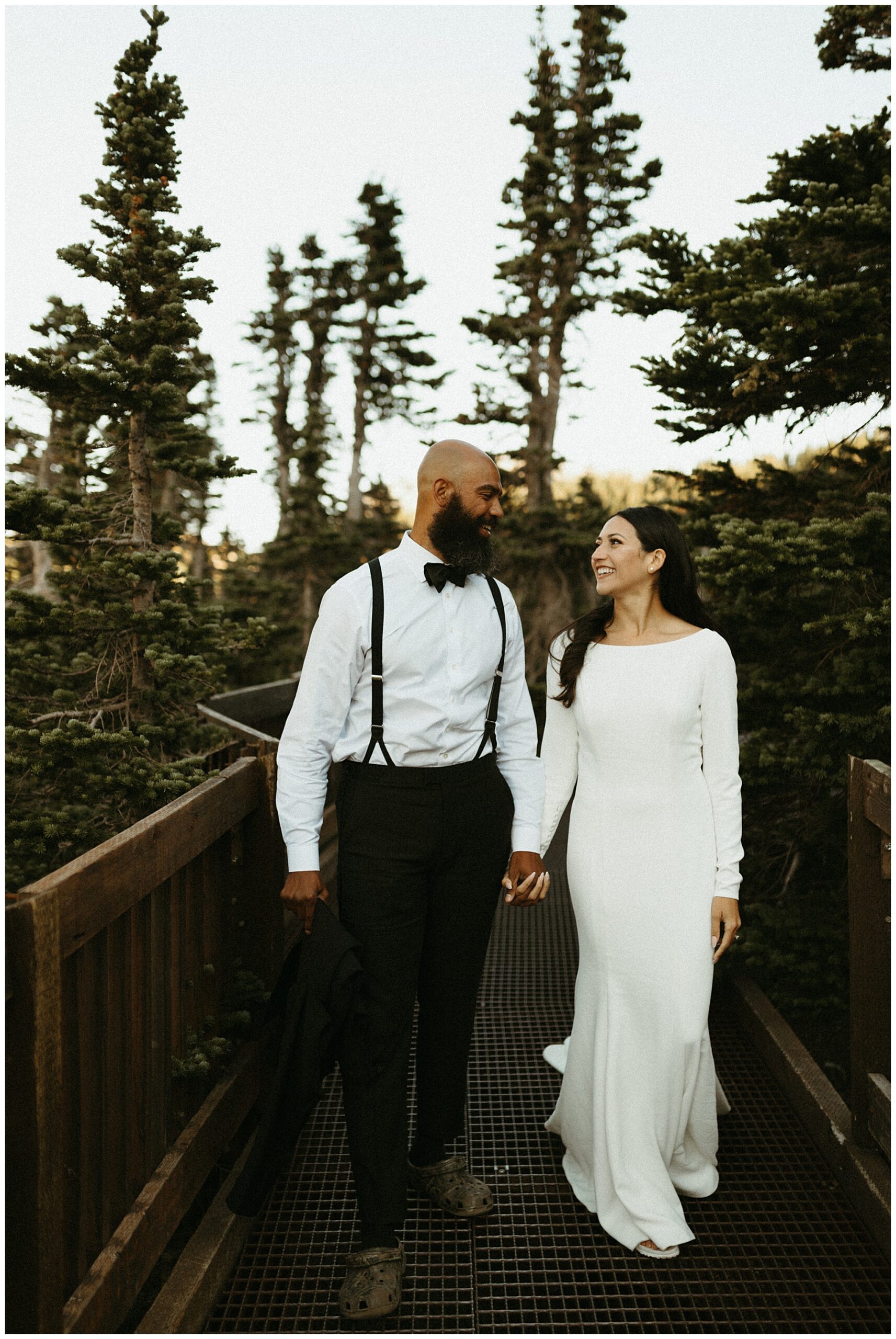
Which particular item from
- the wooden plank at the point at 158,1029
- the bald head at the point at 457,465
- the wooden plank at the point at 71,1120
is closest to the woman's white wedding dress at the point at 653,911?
the bald head at the point at 457,465

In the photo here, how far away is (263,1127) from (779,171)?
465cm

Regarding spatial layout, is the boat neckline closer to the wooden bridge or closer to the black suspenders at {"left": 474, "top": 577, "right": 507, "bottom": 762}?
the black suspenders at {"left": 474, "top": 577, "right": 507, "bottom": 762}

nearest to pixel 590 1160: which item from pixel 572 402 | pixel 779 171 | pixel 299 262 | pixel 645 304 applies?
pixel 645 304

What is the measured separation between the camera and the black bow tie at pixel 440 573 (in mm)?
2578

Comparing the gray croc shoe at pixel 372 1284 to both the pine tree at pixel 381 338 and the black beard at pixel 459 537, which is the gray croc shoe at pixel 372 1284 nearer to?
the black beard at pixel 459 537

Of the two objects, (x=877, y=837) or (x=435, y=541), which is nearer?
(x=435, y=541)

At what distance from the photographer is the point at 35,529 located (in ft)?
14.4

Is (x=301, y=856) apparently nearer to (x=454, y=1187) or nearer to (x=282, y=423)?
(x=454, y=1187)

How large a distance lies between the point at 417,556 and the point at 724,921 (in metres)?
1.46

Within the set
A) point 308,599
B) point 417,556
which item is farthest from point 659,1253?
point 308,599

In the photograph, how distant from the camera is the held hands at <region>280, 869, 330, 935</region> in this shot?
8.02 feet

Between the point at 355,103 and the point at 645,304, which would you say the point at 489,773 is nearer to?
the point at 645,304

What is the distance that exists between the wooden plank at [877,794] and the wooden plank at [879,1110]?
2.48 ft

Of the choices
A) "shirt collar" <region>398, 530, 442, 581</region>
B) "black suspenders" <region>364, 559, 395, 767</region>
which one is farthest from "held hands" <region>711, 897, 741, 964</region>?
"shirt collar" <region>398, 530, 442, 581</region>
